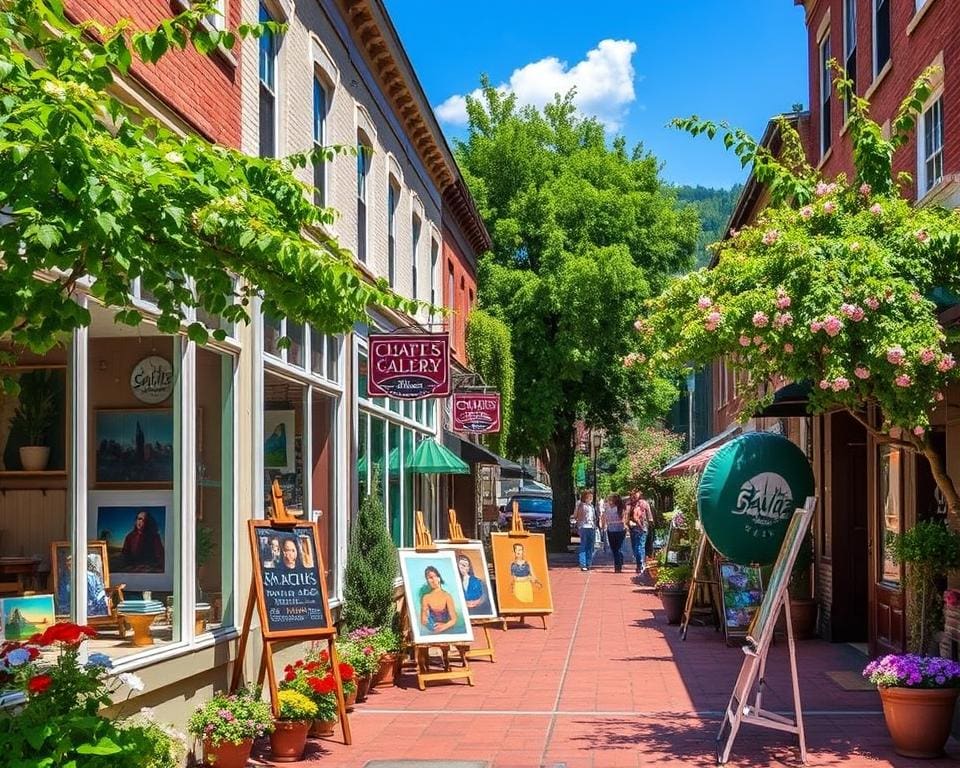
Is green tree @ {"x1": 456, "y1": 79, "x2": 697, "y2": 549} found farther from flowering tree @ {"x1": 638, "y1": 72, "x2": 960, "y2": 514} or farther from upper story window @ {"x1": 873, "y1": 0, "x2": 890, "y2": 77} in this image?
flowering tree @ {"x1": 638, "y1": 72, "x2": 960, "y2": 514}

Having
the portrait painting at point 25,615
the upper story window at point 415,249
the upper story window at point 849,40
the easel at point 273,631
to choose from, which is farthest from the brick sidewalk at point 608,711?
the upper story window at point 849,40

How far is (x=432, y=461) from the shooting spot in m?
19.3

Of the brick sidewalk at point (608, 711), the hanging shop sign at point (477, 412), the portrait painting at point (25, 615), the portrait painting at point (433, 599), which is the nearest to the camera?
the portrait painting at point (25, 615)

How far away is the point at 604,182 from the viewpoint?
3728cm

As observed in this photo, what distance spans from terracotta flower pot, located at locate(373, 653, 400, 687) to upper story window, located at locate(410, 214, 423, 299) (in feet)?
29.9

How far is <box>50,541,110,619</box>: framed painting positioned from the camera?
7.70 metres

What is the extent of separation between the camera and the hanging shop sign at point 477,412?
22.5 m

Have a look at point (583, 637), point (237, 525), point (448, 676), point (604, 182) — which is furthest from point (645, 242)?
point (237, 525)

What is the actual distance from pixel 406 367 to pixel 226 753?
22.9 ft

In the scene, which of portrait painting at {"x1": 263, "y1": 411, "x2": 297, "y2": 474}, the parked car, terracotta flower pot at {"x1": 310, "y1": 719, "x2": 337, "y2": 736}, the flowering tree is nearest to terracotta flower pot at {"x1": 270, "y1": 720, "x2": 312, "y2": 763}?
terracotta flower pot at {"x1": 310, "y1": 719, "x2": 337, "y2": 736}

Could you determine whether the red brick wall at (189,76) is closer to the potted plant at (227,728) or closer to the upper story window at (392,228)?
the potted plant at (227,728)

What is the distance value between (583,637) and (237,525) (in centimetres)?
827

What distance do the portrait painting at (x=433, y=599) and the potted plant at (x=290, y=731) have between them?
372cm

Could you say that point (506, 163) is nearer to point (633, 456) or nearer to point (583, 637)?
point (633, 456)
